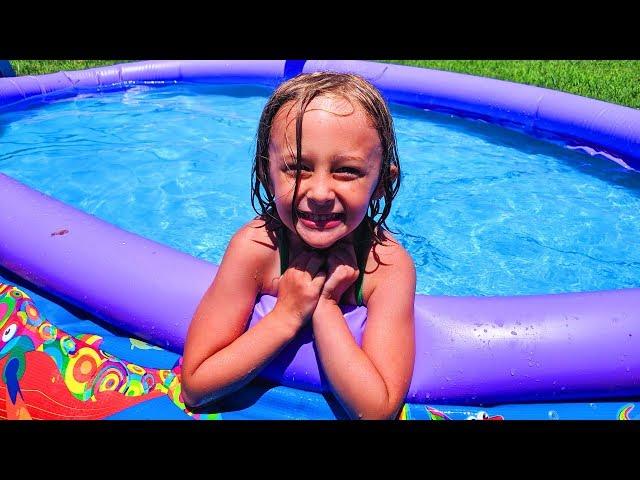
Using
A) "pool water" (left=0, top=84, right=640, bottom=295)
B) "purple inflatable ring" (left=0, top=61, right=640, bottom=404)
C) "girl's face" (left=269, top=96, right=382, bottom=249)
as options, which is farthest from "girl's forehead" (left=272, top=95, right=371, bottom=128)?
"pool water" (left=0, top=84, right=640, bottom=295)

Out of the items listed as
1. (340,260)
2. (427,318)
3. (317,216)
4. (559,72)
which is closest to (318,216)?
(317,216)

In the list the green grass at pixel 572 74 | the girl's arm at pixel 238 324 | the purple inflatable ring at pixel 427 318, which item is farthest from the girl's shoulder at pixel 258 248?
the green grass at pixel 572 74

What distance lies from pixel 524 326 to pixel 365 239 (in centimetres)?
59

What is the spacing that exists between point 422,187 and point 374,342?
3030mm

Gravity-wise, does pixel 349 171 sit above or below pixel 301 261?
above

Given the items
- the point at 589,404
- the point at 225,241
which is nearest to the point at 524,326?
the point at 589,404

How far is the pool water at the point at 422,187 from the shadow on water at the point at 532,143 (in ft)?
0.06

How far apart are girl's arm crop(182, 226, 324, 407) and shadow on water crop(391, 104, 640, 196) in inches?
139

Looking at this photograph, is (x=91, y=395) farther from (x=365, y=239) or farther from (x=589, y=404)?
(x=589, y=404)

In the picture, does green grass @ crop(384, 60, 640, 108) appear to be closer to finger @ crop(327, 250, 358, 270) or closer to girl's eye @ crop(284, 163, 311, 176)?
finger @ crop(327, 250, 358, 270)

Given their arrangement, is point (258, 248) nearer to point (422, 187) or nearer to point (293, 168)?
point (293, 168)

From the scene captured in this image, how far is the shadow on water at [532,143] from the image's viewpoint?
15.6 ft

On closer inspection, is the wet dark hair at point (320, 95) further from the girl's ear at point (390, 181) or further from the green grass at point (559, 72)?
the green grass at point (559, 72)

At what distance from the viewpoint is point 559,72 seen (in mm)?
7238
